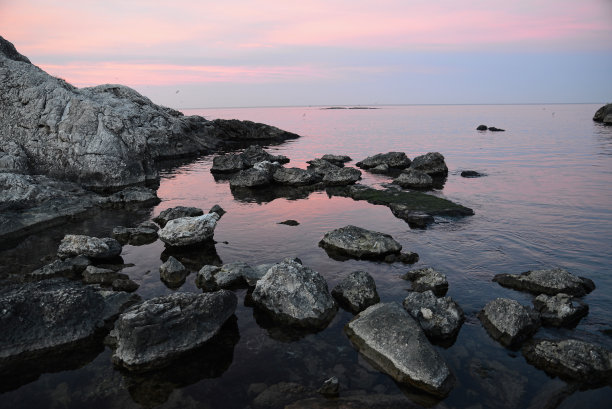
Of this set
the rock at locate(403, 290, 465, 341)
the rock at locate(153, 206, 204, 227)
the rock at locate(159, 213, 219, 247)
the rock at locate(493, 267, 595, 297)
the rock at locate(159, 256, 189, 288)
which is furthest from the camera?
A: the rock at locate(153, 206, 204, 227)

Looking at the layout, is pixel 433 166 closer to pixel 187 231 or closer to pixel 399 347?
pixel 187 231

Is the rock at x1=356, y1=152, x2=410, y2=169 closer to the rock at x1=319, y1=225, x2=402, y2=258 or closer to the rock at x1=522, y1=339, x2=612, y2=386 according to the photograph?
the rock at x1=319, y1=225, x2=402, y2=258

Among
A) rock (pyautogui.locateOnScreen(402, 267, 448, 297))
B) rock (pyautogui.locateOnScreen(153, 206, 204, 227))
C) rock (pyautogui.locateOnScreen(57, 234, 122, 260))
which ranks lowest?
rock (pyautogui.locateOnScreen(153, 206, 204, 227))

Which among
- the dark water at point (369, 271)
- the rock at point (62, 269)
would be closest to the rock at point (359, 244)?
the dark water at point (369, 271)

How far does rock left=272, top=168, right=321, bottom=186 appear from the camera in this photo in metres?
36.8

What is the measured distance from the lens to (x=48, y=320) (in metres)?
11.7

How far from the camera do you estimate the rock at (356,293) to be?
44.0ft

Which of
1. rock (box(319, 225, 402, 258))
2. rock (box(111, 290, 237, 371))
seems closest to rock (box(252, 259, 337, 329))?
rock (box(111, 290, 237, 371))

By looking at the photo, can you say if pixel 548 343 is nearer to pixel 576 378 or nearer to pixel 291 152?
pixel 576 378

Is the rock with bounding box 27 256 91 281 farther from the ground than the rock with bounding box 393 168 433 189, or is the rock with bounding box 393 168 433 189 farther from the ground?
the rock with bounding box 393 168 433 189

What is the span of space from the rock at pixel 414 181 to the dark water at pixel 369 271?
1860 mm

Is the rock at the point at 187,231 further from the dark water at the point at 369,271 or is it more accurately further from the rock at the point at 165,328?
the rock at the point at 165,328

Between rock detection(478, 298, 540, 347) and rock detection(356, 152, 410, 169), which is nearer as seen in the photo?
rock detection(478, 298, 540, 347)

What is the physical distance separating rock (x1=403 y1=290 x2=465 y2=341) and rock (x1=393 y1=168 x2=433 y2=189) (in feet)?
75.4
